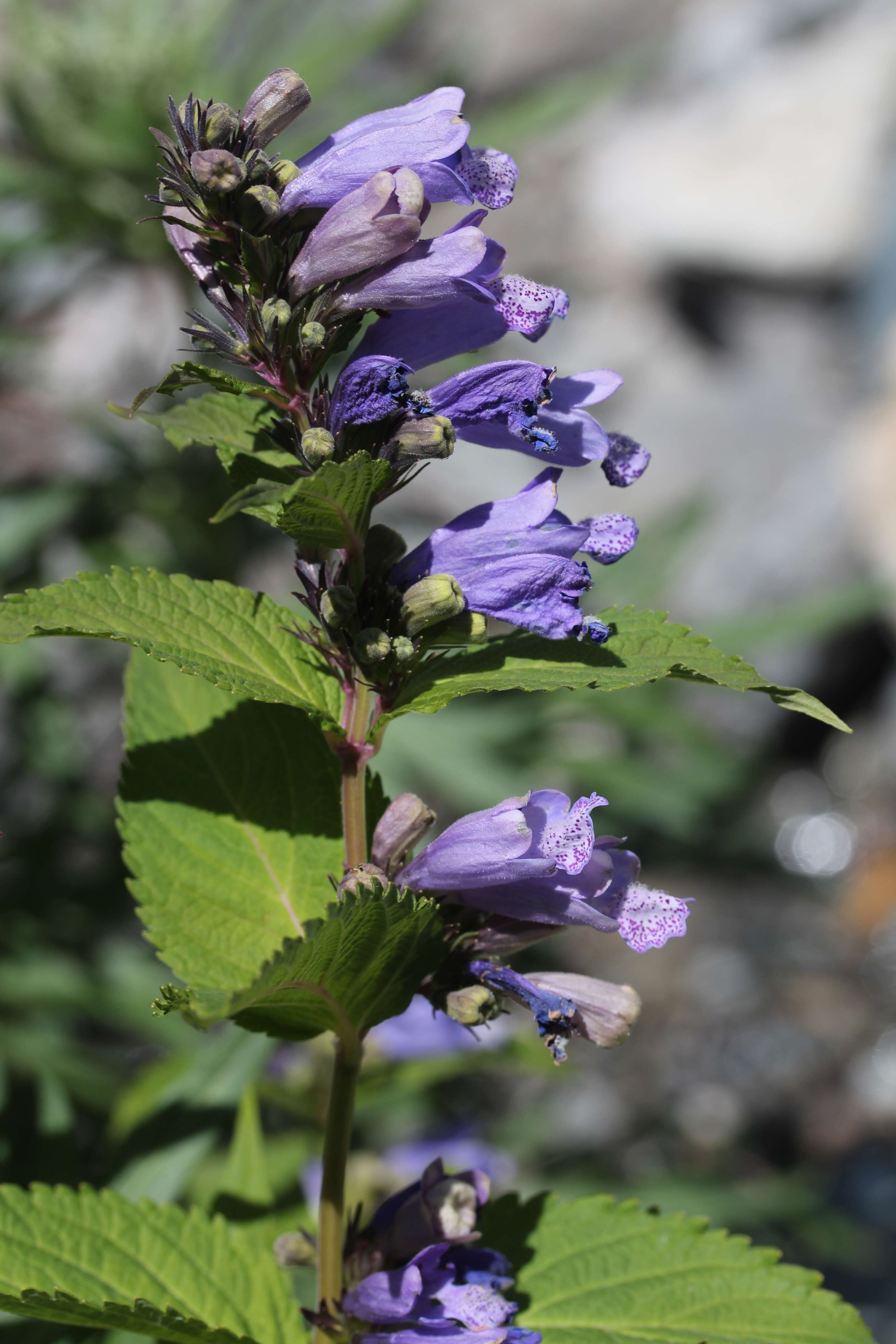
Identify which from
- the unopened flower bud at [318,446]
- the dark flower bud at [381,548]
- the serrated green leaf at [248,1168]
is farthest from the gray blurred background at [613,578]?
the unopened flower bud at [318,446]

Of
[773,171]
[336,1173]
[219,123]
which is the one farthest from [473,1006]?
[773,171]

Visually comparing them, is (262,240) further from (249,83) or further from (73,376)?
(73,376)

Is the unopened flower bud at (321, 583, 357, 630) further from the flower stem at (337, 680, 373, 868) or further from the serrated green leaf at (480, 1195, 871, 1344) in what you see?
the serrated green leaf at (480, 1195, 871, 1344)

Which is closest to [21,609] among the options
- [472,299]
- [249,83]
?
[472,299]

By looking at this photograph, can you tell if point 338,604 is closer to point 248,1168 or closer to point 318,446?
point 318,446

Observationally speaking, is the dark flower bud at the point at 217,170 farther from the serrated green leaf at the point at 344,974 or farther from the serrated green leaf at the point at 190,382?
the serrated green leaf at the point at 344,974
